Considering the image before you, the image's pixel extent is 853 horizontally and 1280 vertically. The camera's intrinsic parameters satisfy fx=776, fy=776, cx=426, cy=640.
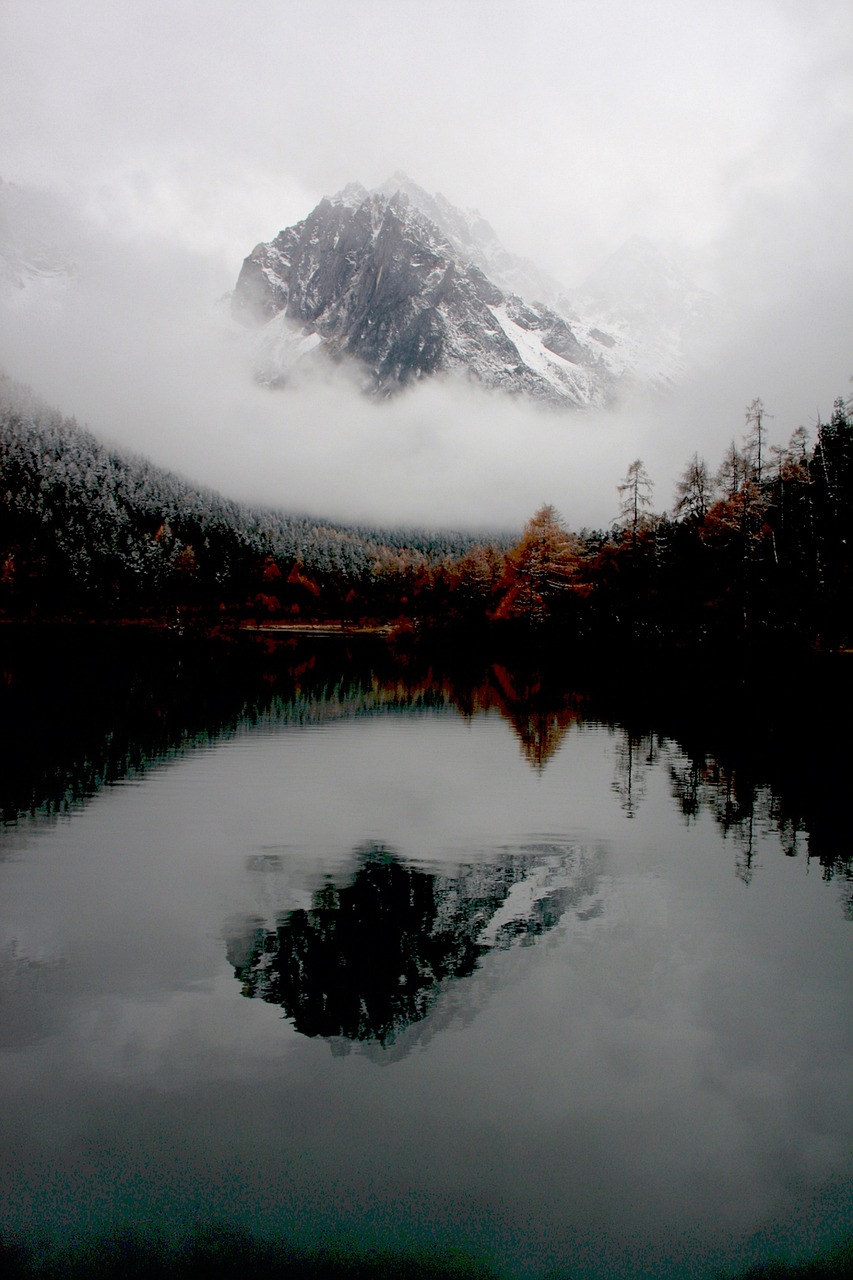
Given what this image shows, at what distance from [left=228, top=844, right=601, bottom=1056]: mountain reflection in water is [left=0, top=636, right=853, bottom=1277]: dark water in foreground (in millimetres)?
60

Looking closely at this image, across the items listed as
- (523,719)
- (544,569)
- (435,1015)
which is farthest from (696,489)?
(435,1015)

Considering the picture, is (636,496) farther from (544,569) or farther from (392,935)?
(392,935)

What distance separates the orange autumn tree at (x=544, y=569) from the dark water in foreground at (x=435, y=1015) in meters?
63.2

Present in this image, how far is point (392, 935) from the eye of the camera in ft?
37.3

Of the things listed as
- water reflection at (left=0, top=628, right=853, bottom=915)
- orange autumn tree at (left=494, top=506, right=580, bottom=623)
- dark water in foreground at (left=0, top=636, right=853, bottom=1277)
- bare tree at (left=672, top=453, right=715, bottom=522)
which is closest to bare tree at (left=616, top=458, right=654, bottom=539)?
bare tree at (left=672, top=453, right=715, bottom=522)

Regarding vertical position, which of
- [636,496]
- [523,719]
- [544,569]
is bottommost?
[523,719]

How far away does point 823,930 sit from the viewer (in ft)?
38.9

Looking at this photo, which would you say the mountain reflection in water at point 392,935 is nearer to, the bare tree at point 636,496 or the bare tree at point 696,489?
the bare tree at point 696,489

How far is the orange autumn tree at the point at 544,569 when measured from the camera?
83.8m

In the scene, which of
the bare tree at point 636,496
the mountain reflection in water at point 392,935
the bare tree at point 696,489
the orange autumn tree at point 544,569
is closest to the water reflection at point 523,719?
the mountain reflection in water at point 392,935

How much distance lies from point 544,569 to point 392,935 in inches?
2925

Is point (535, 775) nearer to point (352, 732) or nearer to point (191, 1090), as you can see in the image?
point (352, 732)

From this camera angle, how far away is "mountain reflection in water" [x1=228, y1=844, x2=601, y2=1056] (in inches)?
372

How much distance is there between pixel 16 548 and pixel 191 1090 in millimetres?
187979
